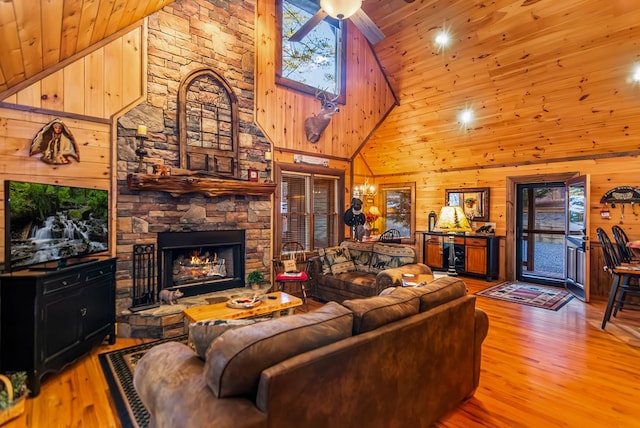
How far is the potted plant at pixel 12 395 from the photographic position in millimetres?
2164

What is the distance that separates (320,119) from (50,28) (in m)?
3.47

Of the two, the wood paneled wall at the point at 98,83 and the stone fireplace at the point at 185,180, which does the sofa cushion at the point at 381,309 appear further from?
the wood paneled wall at the point at 98,83

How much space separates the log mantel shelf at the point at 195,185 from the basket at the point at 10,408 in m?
2.04

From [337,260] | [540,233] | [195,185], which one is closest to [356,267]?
[337,260]

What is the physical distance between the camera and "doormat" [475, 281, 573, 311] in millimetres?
4883

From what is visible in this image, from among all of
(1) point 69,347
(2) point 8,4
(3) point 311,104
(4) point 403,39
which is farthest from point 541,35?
(1) point 69,347

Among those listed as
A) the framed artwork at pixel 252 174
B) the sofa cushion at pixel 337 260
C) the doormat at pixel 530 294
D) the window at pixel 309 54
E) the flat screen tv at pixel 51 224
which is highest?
the window at pixel 309 54

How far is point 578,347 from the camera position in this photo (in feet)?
11.0

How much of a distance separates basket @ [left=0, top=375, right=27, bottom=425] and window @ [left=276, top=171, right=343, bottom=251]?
10.6ft

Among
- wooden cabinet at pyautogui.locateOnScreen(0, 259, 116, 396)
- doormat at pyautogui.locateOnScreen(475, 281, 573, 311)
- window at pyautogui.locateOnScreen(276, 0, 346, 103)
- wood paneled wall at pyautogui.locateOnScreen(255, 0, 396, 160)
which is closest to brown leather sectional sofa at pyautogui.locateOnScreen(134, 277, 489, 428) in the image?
wooden cabinet at pyautogui.locateOnScreen(0, 259, 116, 396)

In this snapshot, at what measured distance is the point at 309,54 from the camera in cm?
545

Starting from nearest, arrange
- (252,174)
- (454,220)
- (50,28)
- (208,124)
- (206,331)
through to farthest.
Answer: (206,331), (50,28), (454,220), (208,124), (252,174)

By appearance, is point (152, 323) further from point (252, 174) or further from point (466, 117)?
point (466, 117)

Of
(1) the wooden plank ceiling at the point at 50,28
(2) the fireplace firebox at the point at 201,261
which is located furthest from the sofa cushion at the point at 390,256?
(1) the wooden plank ceiling at the point at 50,28
